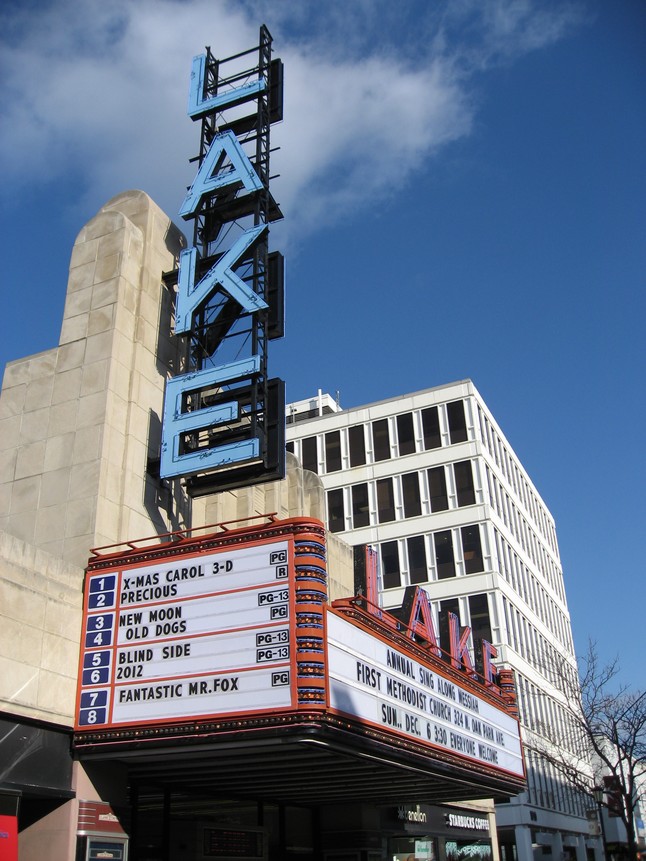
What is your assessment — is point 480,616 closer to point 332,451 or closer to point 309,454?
point 332,451

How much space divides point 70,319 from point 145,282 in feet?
6.21

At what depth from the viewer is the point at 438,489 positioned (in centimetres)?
5509

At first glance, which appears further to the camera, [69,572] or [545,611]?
[545,611]

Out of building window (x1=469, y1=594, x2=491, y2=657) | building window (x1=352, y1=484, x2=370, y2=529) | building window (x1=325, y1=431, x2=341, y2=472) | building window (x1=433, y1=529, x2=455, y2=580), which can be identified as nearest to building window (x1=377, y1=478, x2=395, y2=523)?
building window (x1=352, y1=484, x2=370, y2=529)

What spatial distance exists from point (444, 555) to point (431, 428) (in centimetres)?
842

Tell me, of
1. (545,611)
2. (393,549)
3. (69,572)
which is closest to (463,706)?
(69,572)

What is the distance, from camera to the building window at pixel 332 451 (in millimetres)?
59344

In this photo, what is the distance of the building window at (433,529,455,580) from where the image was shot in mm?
52781

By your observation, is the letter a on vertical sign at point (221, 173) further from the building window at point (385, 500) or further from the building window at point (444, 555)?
the building window at point (385, 500)

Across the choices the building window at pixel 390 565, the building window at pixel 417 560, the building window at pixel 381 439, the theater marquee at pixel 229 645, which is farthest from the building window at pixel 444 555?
the theater marquee at pixel 229 645

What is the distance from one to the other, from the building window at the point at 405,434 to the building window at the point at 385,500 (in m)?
2.24

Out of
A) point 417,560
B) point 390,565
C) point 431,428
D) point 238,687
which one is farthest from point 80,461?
point 431,428

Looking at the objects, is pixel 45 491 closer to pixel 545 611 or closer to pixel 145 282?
pixel 145 282

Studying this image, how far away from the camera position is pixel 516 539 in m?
59.4
